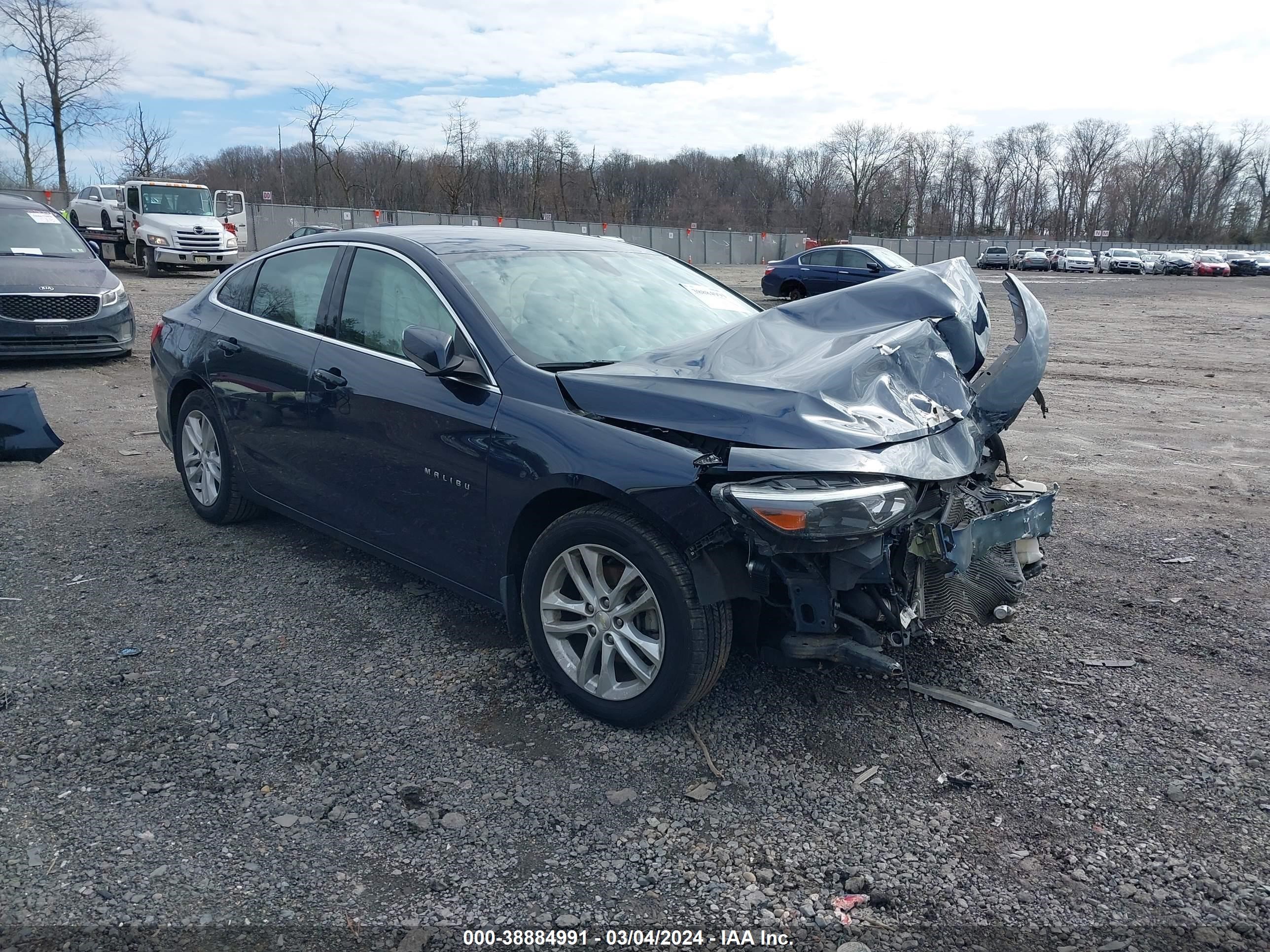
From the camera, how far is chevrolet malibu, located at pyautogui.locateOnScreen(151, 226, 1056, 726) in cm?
304

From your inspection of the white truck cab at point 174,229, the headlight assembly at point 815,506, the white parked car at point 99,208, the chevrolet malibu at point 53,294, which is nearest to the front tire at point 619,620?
the headlight assembly at point 815,506

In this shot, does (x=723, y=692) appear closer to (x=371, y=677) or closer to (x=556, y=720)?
(x=556, y=720)

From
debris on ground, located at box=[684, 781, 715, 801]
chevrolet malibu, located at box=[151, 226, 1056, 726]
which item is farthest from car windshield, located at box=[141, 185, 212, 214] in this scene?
debris on ground, located at box=[684, 781, 715, 801]

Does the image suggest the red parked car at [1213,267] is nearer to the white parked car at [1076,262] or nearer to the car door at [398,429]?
the white parked car at [1076,262]

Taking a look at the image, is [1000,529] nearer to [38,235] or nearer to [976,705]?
[976,705]

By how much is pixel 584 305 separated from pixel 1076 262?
6480cm

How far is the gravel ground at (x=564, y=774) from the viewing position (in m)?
2.49

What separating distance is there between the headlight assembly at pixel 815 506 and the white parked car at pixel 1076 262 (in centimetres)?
6501

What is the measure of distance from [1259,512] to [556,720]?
16.4 ft

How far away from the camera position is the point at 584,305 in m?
4.18

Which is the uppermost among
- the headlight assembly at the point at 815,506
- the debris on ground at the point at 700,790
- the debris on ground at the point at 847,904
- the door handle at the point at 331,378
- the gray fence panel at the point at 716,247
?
the gray fence panel at the point at 716,247

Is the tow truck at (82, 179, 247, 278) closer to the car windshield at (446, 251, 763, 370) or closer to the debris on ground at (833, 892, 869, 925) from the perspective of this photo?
the car windshield at (446, 251, 763, 370)

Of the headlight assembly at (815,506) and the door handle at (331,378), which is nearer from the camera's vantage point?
the headlight assembly at (815,506)

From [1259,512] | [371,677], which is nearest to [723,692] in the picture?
[371,677]
